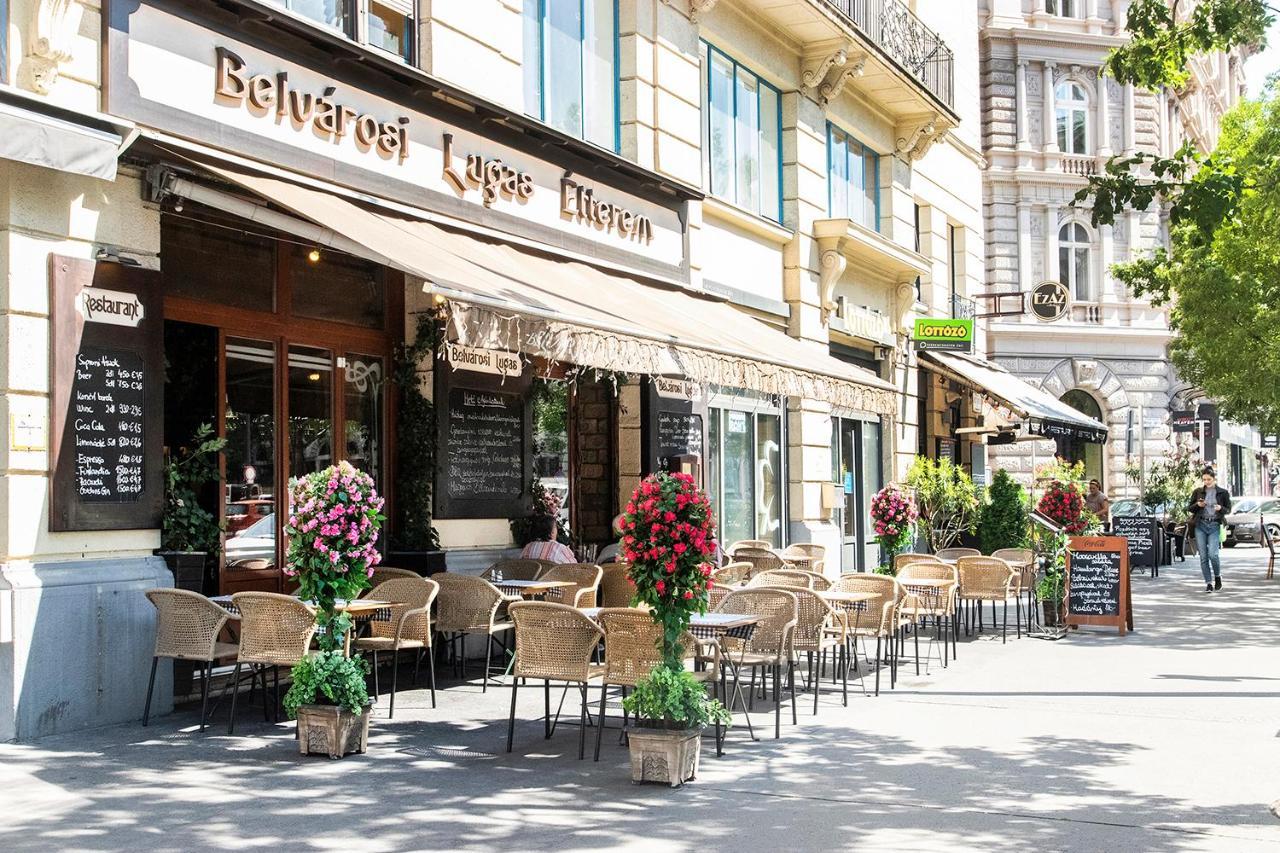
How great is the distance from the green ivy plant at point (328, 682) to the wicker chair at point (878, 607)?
4402mm

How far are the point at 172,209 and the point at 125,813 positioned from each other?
14.8ft

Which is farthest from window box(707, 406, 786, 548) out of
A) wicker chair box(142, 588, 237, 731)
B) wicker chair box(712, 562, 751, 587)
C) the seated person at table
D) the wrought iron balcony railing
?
wicker chair box(142, 588, 237, 731)

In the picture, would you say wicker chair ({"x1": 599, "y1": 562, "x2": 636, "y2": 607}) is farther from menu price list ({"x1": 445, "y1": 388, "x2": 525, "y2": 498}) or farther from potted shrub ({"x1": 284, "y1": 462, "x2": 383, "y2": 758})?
potted shrub ({"x1": 284, "y1": 462, "x2": 383, "y2": 758})

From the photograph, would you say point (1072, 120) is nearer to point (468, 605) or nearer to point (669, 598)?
point (468, 605)

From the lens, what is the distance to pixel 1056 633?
14.1 metres

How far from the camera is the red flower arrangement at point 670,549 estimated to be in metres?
7.27

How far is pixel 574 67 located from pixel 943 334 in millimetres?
10346

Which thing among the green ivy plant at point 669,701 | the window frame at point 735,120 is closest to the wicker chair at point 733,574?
the green ivy plant at point 669,701

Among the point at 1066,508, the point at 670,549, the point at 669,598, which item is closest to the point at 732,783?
the point at 669,598

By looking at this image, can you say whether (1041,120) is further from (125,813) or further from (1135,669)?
(125,813)

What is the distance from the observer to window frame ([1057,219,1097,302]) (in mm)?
37375

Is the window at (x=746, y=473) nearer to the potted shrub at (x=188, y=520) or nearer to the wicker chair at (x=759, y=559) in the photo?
the wicker chair at (x=759, y=559)

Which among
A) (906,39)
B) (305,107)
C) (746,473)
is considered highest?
(906,39)

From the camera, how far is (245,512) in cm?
1034
